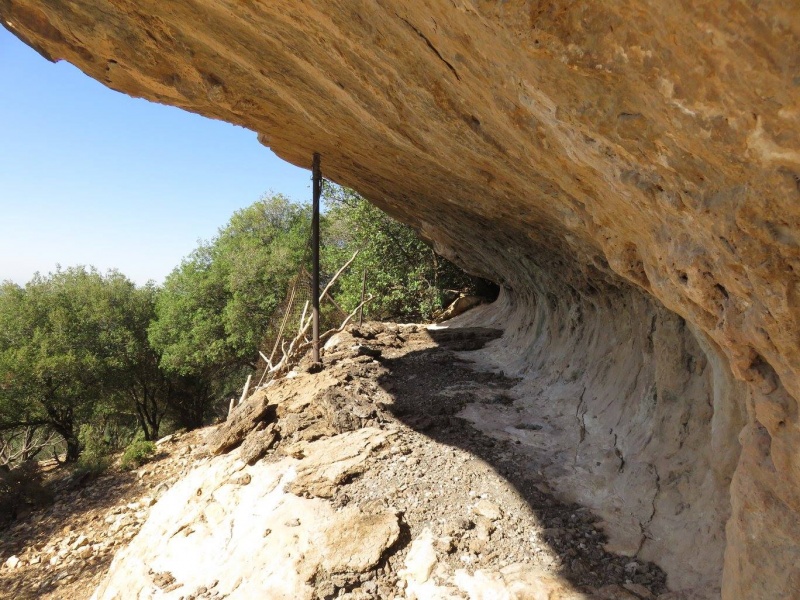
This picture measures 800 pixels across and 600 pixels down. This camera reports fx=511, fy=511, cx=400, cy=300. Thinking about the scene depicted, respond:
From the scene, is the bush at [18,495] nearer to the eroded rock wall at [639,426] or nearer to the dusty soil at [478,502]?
the dusty soil at [478,502]

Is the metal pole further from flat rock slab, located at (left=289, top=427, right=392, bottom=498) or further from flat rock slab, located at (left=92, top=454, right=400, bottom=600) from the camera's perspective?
flat rock slab, located at (left=92, top=454, right=400, bottom=600)

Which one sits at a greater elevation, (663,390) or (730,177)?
(730,177)

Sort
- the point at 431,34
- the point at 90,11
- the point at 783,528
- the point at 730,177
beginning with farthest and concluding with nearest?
the point at 90,11 → the point at 431,34 → the point at 783,528 → the point at 730,177

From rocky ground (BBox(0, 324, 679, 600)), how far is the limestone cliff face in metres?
1.30

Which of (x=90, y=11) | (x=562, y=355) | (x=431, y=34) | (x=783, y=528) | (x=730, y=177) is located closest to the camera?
(x=730, y=177)

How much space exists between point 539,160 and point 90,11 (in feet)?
13.8

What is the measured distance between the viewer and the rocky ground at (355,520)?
11.0ft

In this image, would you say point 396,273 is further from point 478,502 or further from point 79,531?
point 478,502

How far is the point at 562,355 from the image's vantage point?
7.09 meters

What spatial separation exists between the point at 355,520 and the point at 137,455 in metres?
7.93

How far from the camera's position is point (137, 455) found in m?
10.0

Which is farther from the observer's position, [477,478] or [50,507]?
[50,507]

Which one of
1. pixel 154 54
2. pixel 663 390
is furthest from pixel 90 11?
pixel 663 390

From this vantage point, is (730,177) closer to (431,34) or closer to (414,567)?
(431,34)
